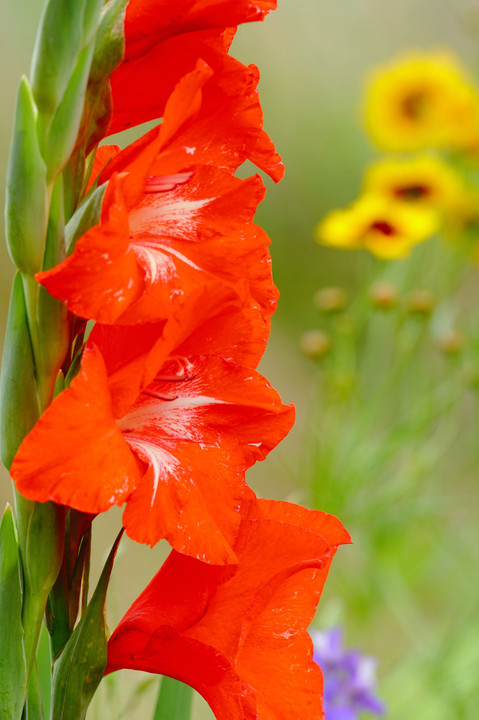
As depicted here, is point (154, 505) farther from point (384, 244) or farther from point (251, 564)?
point (384, 244)

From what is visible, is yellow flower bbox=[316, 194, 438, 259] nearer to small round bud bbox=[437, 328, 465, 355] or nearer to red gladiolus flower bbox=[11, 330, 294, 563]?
small round bud bbox=[437, 328, 465, 355]

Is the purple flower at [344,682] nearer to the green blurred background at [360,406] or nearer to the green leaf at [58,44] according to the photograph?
the green blurred background at [360,406]

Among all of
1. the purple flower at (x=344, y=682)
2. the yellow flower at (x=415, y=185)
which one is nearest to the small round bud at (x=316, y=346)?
the yellow flower at (x=415, y=185)

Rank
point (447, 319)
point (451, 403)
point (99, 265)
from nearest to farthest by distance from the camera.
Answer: point (99, 265) < point (451, 403) < point (447, 319)

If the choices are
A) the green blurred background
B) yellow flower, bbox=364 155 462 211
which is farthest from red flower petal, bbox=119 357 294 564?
yellow flower, bbox=364 155 462 211

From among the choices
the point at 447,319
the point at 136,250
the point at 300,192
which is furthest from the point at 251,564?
the point at 300,192

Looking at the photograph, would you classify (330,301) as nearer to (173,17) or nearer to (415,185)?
(415,185)

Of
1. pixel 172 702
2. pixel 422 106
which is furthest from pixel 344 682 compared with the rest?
pixel 422 106
